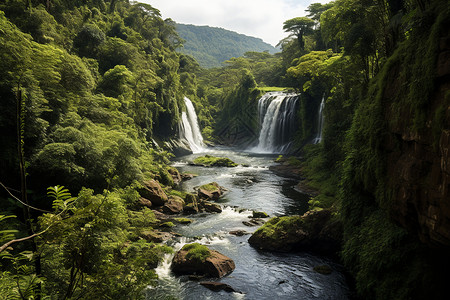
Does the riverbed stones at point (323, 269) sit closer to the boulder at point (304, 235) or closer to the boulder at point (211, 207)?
the boulder at point (304, 235)

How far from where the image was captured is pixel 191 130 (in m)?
53.8

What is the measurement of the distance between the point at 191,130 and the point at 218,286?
1754 inches

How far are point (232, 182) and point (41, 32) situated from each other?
20.1 metres

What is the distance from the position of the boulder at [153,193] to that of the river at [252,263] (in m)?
2.61

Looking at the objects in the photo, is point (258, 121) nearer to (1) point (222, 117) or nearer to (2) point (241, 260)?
(1) point (222, 117)

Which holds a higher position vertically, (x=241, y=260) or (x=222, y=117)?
(x=222, y=117)

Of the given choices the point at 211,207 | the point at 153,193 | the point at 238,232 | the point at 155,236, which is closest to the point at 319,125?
the point at 211,207

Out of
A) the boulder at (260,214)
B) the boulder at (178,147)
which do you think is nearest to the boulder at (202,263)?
the boulder at (260,214)

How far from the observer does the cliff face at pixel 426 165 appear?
571cm

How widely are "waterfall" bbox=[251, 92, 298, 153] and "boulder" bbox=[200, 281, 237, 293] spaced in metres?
33.8

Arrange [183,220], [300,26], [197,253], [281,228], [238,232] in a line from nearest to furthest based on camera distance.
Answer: [197,253] → [281,228] → [238,232] → [183,220] → [300,26]

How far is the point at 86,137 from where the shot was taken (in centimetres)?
1292

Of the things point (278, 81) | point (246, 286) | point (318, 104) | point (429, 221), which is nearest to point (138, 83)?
point (318, 104)

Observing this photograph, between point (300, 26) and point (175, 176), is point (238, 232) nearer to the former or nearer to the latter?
point (175, 176)
